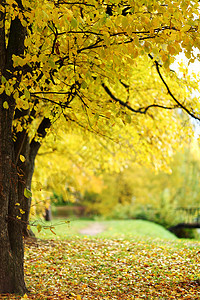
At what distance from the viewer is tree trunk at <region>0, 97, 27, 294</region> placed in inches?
182

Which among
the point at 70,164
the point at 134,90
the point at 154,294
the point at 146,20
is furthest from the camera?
the point at 70,164

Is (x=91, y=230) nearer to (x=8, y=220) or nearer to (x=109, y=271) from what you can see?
(x=109, y=271)

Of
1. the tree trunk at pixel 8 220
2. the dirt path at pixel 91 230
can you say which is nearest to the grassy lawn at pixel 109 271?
the tree trunk at pixel 8 220

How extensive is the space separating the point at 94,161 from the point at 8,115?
821 cm

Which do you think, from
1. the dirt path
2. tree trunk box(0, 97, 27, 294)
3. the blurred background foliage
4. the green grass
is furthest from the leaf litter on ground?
the blurred background foliage

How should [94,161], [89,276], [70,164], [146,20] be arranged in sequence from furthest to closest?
1. [70,164]
2. [94,161]
3. [89,276]
4. [146,20]

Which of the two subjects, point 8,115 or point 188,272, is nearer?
point 8,115

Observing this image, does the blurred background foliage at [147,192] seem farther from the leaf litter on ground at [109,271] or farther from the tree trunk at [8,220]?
the tree trunk at [8,220]

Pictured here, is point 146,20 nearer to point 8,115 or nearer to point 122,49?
point 122,49

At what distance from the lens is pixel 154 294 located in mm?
5406

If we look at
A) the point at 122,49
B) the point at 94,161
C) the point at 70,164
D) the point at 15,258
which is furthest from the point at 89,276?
the point at 70,164

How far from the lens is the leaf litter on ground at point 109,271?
5.36 metres

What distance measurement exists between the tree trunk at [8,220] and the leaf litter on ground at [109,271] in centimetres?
27

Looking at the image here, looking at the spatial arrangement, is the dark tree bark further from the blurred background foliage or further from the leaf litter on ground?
the blurred background foliage
